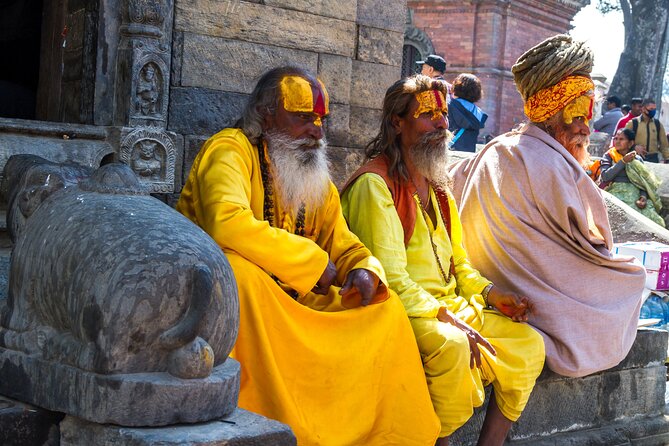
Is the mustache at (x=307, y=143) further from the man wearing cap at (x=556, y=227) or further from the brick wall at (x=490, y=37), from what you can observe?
the brick wall at (x=490, y=37)

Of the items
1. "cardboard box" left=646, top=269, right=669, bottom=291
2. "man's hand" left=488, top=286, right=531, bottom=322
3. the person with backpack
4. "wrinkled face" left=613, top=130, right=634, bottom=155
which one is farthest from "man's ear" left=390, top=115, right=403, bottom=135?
the person with backpack

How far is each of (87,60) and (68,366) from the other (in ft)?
8.88

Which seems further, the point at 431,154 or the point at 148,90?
the point at 148,90

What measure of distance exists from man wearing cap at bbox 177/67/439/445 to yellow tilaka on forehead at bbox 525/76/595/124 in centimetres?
151

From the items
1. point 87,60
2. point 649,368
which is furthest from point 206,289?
point 649,368

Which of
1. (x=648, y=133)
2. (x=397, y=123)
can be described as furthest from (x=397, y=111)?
(x=648, y=133)

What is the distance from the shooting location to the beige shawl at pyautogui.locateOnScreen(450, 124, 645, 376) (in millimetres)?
4965

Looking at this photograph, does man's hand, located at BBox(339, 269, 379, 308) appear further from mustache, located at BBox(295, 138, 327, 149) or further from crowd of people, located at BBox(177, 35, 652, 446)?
mustache, located at BBox(295, 138, 327, 149)

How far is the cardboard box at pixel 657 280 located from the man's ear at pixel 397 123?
3320 millimetres

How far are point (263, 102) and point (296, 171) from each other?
0.37m

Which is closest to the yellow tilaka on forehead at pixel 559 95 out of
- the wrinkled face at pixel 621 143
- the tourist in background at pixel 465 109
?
the tourist in background at pixel 465 109

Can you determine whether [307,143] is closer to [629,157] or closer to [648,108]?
[629,157]

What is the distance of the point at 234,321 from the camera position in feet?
10.1

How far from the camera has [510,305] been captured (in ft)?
15.8
